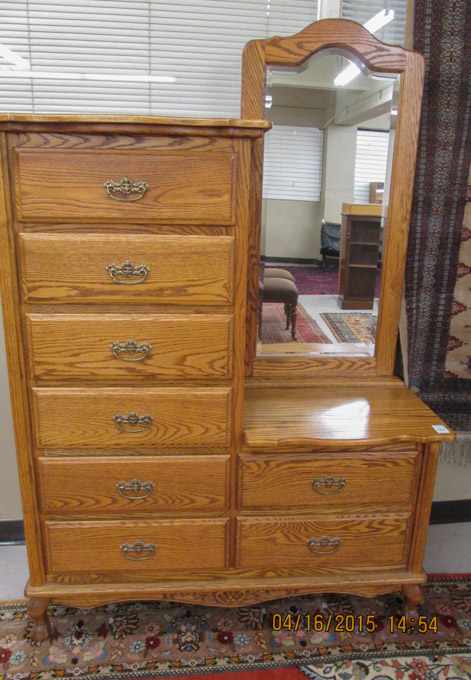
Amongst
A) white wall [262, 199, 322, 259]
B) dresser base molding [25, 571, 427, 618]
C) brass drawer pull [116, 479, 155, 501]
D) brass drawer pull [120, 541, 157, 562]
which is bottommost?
dresser base molding [25, 571, 427, 618]

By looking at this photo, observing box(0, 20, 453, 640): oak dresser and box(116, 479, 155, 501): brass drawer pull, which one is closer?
box(0, 20, 453, 640): oak dresser

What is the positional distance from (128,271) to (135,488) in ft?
2.07

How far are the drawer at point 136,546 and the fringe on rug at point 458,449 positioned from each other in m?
0.96

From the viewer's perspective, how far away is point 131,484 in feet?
4.99

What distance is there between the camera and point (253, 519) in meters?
1.59

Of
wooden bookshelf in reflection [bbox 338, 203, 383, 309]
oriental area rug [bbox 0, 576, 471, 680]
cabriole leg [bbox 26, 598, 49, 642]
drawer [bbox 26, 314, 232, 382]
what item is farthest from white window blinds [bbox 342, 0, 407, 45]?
cabriole leg [bbox 26, 598, 49, 642]

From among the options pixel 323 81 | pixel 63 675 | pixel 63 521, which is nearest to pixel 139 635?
pixel 63 675

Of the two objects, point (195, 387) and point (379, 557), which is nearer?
point (195, 387)

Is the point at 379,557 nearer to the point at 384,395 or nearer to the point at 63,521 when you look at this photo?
the point at 384,395

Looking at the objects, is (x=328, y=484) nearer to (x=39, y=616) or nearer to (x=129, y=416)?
(x=129, y=416)

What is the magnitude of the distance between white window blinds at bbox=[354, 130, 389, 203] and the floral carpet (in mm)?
439

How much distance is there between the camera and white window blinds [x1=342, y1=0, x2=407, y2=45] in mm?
1726

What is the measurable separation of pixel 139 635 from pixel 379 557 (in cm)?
80

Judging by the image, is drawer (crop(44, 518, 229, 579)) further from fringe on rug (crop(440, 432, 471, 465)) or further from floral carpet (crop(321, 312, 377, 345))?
fringe on rug (crop(440, 432, 471, 465))
